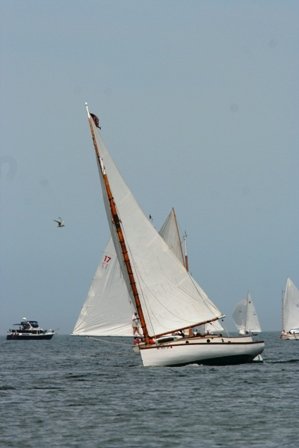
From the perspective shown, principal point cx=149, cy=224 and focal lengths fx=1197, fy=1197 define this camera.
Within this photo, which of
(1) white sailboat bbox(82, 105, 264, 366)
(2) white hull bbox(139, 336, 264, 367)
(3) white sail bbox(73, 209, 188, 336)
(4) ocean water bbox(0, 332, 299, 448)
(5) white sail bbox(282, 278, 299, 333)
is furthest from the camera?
(5) white sail bbox(282, 278, 299, 333)

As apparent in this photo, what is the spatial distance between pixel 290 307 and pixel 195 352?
121234mm

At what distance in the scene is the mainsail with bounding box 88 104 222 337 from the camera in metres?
73.0

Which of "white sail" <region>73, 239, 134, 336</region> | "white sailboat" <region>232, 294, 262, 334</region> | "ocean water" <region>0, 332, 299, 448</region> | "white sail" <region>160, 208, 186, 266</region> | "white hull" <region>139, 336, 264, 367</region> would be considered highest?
"white sailboat" <region>232, 294, 262, 334</region>

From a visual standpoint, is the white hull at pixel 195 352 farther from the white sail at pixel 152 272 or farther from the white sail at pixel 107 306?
the white sail at pixel 107 306

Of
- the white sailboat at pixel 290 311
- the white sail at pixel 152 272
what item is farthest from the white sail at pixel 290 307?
the white sail at pixel 152 272

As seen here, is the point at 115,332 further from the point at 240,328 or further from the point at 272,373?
the point at 240,328

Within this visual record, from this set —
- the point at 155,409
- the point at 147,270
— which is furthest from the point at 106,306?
the point at 155,409

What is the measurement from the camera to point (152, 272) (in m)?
73.2

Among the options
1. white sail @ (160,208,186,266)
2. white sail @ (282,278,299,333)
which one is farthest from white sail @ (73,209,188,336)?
white sail @ (282,278,299,333)

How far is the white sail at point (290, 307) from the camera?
188 metres

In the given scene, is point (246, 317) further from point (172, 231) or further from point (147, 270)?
point (147, 270)

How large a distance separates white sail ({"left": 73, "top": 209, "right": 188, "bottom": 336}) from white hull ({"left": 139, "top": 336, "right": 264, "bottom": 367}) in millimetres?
6643

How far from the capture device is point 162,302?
240 ft

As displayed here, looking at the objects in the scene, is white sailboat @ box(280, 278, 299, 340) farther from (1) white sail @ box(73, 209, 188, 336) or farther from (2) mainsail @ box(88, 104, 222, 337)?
(2) mainsail @ box(88, 104, 222, 337)
